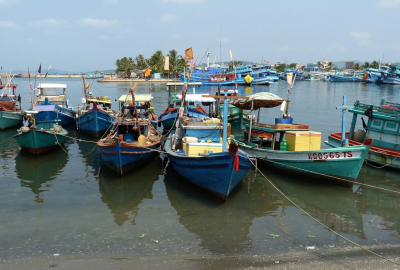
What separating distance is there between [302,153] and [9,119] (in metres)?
22.8

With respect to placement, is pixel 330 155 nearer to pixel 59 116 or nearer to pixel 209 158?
pixel 209 158

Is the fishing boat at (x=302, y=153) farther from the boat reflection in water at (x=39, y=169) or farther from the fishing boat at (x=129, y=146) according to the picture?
the boat reflection in water at (x=39, y=169)

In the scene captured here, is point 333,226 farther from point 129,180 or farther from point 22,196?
point 22,196

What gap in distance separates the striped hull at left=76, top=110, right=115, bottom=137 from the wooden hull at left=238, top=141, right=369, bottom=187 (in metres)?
13.4

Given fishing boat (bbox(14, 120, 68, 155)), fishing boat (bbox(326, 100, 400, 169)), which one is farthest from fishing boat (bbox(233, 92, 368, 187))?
fishing boat (bbox(14, 120, 68, 155))

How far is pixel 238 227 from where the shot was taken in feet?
32.9

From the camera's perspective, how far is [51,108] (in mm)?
24641

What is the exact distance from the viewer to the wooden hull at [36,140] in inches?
684

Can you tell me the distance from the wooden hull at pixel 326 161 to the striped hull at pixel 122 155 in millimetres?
5845

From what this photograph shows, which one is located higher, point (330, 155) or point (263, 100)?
point (263, 100)

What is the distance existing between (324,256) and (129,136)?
38.8 ft

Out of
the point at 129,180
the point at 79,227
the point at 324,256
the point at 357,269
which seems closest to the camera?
the point at 357,269

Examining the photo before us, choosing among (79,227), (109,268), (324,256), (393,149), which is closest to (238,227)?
(324,256)

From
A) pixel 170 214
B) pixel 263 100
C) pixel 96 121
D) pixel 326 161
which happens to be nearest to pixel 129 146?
pixel 170 214
